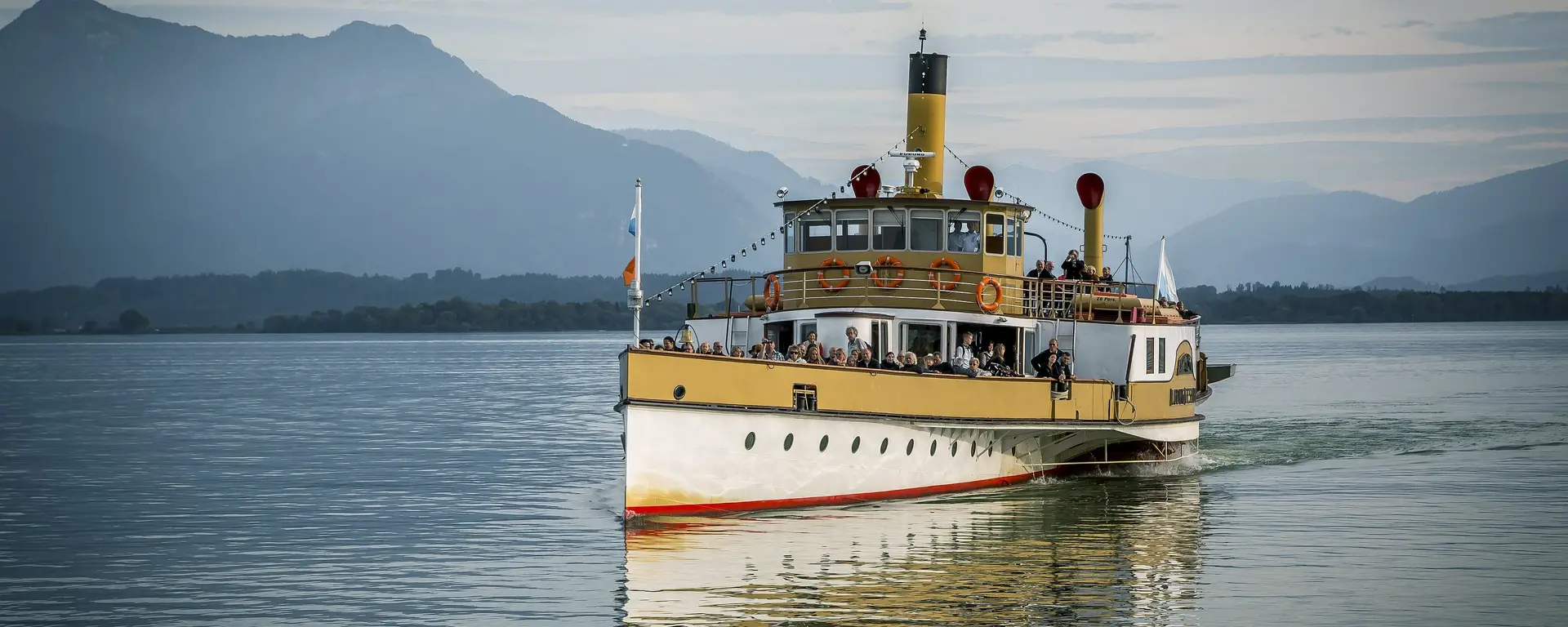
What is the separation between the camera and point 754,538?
20.7 metres

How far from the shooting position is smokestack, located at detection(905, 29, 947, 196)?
2872cm

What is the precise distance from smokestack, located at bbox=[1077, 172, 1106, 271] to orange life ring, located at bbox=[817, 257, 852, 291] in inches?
284

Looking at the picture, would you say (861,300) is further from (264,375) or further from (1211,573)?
(264,375)

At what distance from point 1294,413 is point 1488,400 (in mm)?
10131

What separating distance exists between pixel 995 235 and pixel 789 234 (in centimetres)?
351

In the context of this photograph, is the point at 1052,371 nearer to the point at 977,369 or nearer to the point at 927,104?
the point at 977,369

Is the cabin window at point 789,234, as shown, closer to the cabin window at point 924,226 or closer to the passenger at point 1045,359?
the cabin window at point 924,226

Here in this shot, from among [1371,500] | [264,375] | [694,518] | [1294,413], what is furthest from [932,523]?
[264,375]

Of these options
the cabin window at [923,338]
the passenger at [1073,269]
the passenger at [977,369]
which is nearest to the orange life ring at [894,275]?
the cabin window at [923,338]

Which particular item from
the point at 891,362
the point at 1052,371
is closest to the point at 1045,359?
the point at 1052,371

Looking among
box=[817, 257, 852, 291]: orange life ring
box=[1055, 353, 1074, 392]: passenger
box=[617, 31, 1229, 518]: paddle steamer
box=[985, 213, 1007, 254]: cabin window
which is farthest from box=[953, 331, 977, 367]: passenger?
box=[985, 213, 1007, 254]: cabin window

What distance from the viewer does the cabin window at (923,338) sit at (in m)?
25.9

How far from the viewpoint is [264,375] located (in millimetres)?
94500

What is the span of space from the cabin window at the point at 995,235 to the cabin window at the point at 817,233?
8.61 feet
